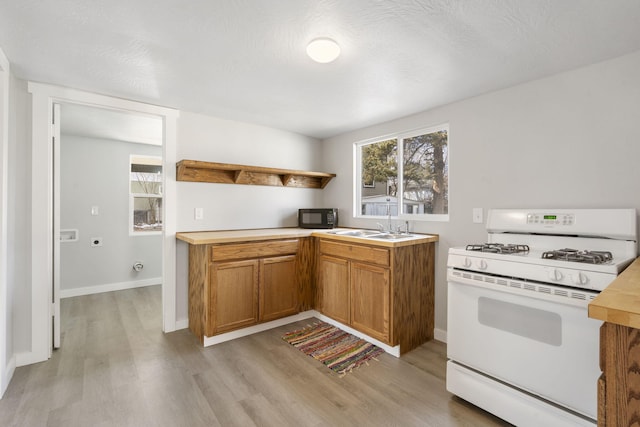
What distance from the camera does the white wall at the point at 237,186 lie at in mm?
2980

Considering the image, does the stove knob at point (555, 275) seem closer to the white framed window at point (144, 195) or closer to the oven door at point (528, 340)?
the oven door at point (528, 340)

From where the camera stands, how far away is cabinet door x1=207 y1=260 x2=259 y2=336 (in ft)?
8.33

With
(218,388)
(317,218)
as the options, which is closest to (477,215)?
(317,218)

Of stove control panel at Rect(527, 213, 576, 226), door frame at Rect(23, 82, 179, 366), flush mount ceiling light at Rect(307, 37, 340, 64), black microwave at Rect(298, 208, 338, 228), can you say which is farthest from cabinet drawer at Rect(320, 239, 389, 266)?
door frame at Rect(23, 82, 179, 366)

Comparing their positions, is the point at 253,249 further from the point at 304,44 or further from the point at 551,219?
the point at 551,219

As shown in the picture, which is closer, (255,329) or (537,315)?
(537,315)

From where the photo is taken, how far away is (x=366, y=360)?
234 centimetres

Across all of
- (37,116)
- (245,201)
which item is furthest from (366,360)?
(37,116)

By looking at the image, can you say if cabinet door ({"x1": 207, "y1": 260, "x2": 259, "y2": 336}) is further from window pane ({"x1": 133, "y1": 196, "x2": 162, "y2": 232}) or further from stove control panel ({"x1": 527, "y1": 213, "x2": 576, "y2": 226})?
window pane ({"x1": 133, "y1": 196, "x2": 162, "y2": 232})

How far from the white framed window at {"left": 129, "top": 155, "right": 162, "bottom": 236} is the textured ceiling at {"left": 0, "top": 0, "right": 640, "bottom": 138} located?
208 centimetres

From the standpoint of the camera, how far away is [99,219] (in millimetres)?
4098

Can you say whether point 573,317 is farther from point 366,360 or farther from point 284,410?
point 284,410

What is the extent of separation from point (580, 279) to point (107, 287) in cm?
494

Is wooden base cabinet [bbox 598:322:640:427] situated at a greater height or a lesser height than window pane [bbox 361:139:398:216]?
lesser
